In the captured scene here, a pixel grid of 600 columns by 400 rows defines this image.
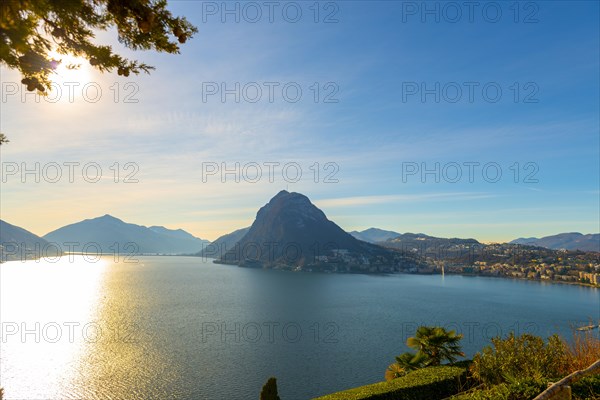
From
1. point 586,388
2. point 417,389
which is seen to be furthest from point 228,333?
point 586,388

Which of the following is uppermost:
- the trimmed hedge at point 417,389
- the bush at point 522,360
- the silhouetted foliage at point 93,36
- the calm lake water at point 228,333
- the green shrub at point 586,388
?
the silhouetted foliage at point 93,36

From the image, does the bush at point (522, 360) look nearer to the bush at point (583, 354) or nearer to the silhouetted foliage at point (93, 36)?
the bush at point (583, 354)

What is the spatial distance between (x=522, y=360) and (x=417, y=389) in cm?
687

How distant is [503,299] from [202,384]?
127 m

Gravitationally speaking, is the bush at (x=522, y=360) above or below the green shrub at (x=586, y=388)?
below

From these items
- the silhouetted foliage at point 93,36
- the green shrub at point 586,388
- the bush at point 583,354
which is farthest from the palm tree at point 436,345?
the silhouetted foliage at point 93,36

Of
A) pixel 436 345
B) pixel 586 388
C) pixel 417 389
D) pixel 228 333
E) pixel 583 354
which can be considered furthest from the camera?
pixel 228 333

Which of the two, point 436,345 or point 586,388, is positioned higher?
point 586,388

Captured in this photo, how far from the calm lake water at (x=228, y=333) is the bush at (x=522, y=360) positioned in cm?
1526

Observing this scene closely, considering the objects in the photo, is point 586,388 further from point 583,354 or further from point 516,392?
point 583,354

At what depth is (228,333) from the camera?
74438 millimetres

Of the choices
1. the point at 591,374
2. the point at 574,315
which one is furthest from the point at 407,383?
the point at 574,315

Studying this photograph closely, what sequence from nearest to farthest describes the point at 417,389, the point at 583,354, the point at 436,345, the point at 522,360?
1. the point at 522,360
2. the point at 583,354
3. the point at 417,389
4. the point at 436,345

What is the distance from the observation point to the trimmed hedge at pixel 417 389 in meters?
18.7
